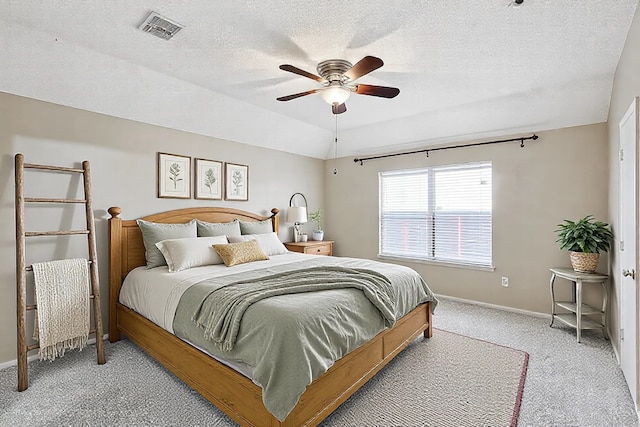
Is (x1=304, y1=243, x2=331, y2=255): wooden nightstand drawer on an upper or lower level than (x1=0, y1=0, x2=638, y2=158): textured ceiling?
lower

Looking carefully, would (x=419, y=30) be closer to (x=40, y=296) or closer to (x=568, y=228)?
(x=568, y=228)

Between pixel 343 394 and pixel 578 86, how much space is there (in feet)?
11.8

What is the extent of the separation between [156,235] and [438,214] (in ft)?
12.2

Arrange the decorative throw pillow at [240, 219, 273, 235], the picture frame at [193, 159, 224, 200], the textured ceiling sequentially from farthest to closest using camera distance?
1. the decorative throw pillow at [240, 219, 273, 235]
2. the picture frame at [193, 159, 224, 200]
3. the textured ceiling

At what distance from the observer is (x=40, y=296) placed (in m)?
2.66

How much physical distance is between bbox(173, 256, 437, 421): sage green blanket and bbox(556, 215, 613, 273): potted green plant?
7.06 feet

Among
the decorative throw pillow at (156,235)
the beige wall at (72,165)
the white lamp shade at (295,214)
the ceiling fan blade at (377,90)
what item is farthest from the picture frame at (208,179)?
the ceiling fan blade at (377,90)

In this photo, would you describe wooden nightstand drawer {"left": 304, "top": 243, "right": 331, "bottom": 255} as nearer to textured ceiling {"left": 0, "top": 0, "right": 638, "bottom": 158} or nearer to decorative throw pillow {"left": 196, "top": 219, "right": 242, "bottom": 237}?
decorative throw pillow {"left": 196, "top": 219, "right": 242, "bottom": 237}

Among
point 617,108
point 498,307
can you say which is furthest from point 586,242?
point 498,307

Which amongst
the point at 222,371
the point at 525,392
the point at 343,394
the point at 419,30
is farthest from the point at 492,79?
the point at 222,371

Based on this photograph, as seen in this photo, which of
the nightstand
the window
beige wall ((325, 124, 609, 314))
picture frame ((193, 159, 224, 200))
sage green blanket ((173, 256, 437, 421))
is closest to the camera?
sage green blanket ((173, 256, 437, 421))

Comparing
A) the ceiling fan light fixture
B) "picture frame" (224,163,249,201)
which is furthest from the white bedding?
the ceiling fan light fixture

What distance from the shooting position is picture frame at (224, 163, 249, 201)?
4.40 meters

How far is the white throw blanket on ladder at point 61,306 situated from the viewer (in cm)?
266
